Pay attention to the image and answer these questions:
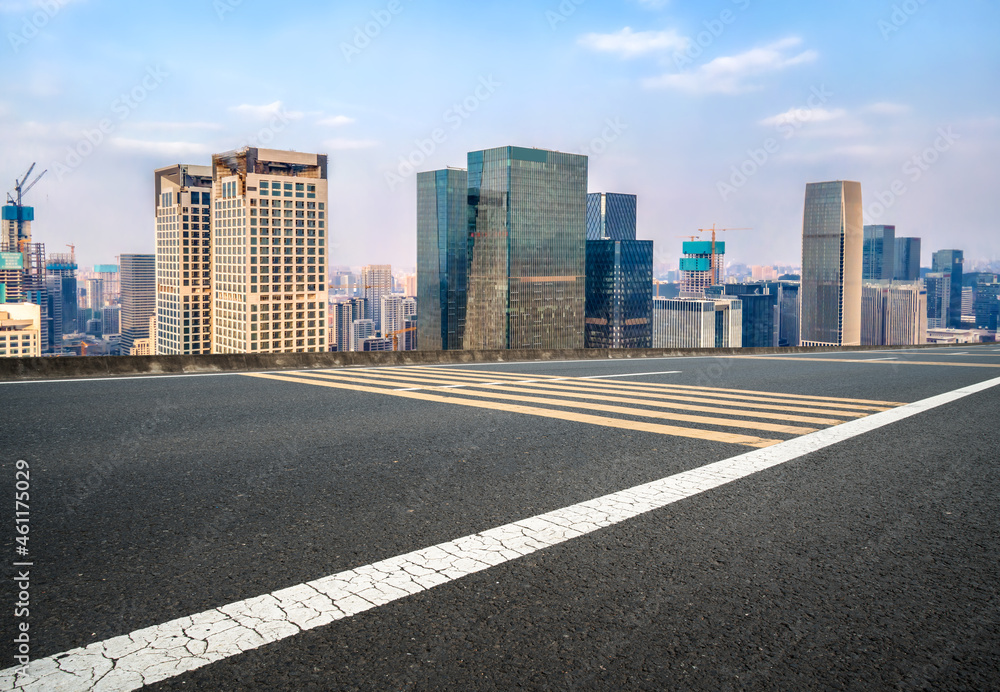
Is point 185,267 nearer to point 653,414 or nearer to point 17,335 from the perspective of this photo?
point 17,335

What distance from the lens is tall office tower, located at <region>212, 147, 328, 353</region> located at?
15850 centimetres

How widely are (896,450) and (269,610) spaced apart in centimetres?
592

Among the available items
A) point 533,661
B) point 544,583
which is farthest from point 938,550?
A: point 533,661

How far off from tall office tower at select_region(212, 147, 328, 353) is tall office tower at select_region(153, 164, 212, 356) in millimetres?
11990

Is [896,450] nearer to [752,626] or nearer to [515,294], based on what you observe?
[752,626]

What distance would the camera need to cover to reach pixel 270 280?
160m

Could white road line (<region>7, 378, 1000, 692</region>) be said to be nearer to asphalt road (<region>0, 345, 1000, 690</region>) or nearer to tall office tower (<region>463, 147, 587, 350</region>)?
asphalt road (<region>0, 345, 1000, 690</region>)

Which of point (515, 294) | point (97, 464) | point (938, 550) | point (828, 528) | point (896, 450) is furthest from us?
point (515, 294)

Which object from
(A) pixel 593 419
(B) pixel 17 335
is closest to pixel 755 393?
(A) pixel 593 419

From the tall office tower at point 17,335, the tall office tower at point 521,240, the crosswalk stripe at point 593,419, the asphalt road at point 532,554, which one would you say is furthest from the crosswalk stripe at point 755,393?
the tall office tower at point 521,240

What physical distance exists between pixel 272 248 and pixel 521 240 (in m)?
64.1

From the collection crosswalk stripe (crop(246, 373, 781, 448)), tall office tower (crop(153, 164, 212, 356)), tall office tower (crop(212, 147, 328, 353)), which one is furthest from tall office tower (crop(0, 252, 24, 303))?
crosswalk stripe (crop(246, 373, 781, 448))

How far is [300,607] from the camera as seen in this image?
10.7 ft

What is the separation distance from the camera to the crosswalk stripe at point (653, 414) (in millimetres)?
8117
